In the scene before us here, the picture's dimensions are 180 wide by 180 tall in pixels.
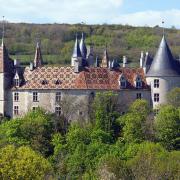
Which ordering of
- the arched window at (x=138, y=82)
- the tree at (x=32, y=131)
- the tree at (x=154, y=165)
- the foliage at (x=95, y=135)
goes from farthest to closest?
the arched window at (x=138, y=82) → the tree at (x=32, y=131) → the foliage at (x=95, y=135) → the tree at (x=154, y=165)

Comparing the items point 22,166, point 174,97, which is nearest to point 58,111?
point 174,97

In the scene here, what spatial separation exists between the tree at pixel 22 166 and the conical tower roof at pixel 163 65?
19224mm

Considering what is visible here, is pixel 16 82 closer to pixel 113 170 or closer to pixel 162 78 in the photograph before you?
pixel 162 78

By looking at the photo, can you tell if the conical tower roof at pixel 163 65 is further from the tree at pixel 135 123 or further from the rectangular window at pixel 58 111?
the rectangular window at pixel 58 111

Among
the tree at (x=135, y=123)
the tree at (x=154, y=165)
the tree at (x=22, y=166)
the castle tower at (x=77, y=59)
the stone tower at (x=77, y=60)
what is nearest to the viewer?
the tree at (x=22, y=166)

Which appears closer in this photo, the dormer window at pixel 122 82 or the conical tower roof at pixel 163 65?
the dormer window at pixel 122 82

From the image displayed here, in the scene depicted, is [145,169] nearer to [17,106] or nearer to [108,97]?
[108,97]

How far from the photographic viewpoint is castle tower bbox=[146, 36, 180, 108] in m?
85.9

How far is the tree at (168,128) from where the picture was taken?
8231 centimetres

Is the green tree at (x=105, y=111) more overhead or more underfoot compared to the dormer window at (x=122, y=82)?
more underfoot

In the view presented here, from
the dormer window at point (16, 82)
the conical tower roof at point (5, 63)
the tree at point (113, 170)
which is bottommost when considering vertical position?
the tree at point (113, 170)

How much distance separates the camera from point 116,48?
14675 centimetres

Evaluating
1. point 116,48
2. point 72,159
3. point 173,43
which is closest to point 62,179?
point 72,159

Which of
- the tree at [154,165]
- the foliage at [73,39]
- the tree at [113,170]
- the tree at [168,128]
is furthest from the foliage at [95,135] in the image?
the foliage at [73,39]
